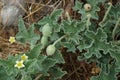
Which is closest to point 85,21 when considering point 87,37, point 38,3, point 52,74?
point 87,37

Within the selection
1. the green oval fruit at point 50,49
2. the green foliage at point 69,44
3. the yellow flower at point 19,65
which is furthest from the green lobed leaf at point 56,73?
the yellow flower at point 19,65

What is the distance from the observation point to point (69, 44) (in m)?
1.84

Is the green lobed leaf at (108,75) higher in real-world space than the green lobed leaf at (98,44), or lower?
lower

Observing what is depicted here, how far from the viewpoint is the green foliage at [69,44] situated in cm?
174

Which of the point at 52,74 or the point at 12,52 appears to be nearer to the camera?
the point at 52,74

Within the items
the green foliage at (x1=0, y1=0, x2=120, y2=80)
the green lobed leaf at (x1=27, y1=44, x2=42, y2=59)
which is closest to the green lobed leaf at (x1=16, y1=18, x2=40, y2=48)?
the green foliage at (x1=0, y1=0, x2=120, y2=80)

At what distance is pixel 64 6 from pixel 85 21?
359 millimetres

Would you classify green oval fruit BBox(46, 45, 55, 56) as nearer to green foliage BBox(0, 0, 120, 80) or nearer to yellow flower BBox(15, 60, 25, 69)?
green foliage BBox(0, 0, 120, 80)

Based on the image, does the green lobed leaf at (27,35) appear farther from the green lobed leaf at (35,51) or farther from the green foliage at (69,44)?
the green lobed leaf at (35,51)

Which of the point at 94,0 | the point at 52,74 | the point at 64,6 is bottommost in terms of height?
the point at 52,74

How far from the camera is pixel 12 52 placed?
212cm

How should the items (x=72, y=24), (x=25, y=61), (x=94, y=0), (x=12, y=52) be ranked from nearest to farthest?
(x=25, y=61) → (x=72, y=24) → (x=94, y=0) → (x=12, y=52)

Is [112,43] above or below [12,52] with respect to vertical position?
below

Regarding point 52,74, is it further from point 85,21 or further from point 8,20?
point 8,20
